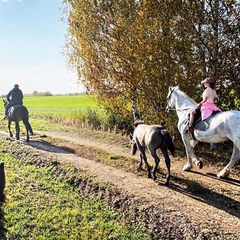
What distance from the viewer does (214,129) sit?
7.65 m

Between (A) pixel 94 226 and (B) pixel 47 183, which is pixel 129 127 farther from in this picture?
(A) pixel 94 226

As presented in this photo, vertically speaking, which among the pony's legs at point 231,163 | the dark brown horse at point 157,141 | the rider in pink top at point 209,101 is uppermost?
the rider in pink top at point 209,101

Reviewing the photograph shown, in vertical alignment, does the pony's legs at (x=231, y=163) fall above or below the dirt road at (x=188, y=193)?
above

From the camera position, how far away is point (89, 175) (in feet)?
28.2

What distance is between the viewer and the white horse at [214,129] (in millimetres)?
7195

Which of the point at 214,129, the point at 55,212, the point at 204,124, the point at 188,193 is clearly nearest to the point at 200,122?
the point at 204,124

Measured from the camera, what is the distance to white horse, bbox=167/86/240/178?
7.20 metres

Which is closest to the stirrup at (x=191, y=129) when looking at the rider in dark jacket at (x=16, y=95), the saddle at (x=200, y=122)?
the saddle at (x=200, y=122)

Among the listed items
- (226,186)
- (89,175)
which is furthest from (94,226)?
(226,186)

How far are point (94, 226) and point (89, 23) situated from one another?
9900 mm

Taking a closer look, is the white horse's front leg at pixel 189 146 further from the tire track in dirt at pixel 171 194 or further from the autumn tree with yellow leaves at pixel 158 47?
the autumn tree with yellow leaves at pixel 158 47

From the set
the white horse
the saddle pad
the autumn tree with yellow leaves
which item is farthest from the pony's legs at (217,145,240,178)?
the autumn tree with yellow leaves

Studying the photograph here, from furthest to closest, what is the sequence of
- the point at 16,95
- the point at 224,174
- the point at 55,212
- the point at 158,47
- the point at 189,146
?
1. the point at 16,95
2. the point at 158,47
3. the point at 189,146
4. the point at 224,174
5. the point at 55,212

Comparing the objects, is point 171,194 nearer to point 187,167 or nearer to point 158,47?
point 187,167
